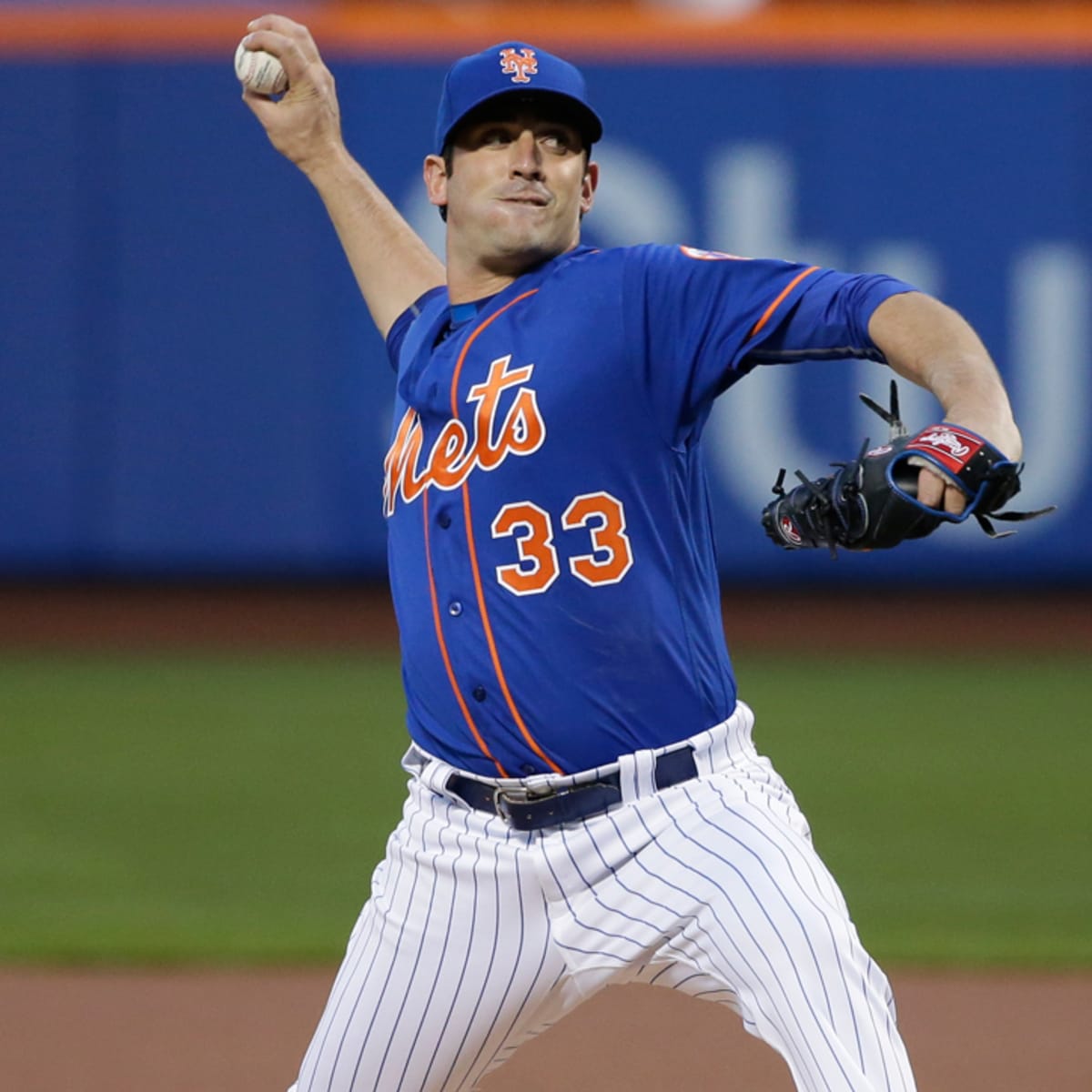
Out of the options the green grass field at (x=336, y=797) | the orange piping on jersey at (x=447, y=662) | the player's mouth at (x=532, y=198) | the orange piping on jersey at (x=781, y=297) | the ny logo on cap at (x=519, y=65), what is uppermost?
the ny logo on cap at (x=519, y=65)

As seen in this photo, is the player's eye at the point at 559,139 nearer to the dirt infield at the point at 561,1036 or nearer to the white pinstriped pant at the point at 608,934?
the white pinstriped pant at the point at 608,934

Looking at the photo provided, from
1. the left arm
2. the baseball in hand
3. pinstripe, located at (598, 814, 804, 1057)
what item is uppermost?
the baseball in hand

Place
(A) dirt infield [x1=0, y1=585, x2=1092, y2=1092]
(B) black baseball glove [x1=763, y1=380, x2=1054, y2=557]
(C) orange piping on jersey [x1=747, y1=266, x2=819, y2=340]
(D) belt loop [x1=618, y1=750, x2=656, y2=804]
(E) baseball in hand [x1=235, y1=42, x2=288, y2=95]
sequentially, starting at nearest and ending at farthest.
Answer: (B) black baseball glove [x1=763, y1=380, x2=1054, y2=557], (C) orange piping on jersey [x1=747, y1=266, x2=819, y2=340], (D) belt loop [x1=618, y1=750, x2=656, y2=804], (E) baseball in hand [x1=235, y1=42, x2=288, y2=95], (A) dirt infield [x1=0, y1=585, x2=1092, y2=1092]

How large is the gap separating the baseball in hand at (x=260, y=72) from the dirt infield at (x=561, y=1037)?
226 centimetres

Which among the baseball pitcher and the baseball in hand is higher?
the baseball in hand

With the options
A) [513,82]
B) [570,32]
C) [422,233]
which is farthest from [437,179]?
[570,32]

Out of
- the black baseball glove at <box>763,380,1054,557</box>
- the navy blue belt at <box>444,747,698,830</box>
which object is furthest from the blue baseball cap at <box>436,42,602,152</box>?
the navy blue belt at <box>444,747,698,830</box>

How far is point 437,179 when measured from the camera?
3.33 m

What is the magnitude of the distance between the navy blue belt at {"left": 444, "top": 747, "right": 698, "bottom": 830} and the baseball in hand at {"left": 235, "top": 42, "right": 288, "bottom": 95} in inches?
67.1

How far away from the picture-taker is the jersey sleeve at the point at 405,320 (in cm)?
359

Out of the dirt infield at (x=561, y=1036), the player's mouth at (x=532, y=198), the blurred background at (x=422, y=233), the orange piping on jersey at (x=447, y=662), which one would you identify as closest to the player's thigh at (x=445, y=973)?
the orange piping on jersey at (x=447, y=662)

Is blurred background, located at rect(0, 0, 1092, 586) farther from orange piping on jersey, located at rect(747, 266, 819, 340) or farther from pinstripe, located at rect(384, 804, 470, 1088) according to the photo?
orange piping on jersey, located at rect(747, 266, 819, 340)

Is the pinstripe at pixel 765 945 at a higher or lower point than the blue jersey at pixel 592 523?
lower

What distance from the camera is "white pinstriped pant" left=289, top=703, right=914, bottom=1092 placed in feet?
8.54
